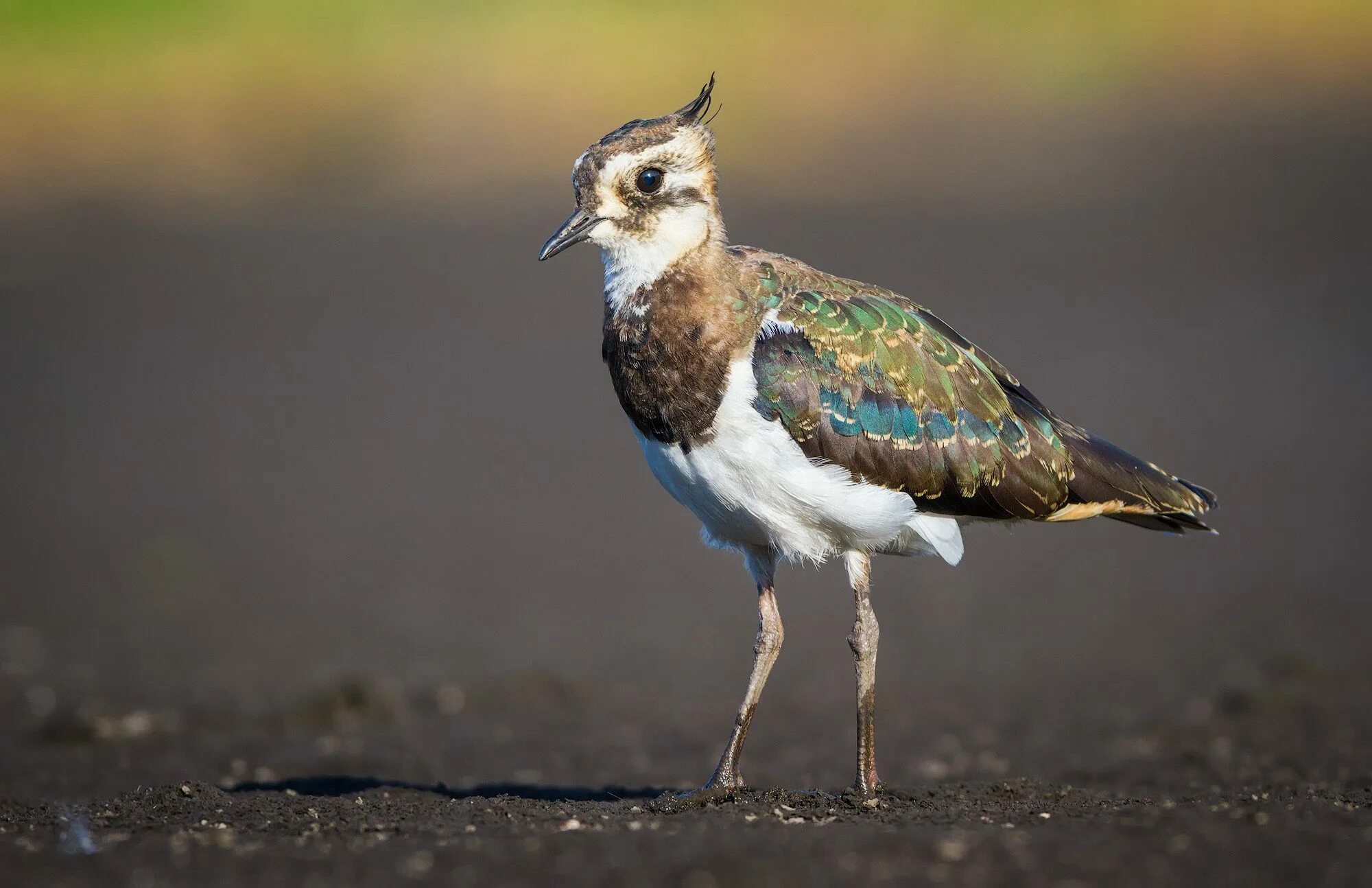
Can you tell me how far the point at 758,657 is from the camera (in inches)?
363

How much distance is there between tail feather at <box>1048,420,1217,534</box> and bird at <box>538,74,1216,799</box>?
13 centimetres

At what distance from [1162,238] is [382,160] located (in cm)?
1238

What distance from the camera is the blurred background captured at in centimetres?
1309

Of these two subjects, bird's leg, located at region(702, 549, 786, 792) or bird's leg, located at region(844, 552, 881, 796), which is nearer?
bird's leg, located at region(844, 552, 881, 796)

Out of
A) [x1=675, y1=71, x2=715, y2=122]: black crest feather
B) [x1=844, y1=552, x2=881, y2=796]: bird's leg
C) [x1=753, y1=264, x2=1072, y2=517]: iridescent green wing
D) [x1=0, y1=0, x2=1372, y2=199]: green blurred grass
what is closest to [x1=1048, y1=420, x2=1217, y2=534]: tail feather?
[x1=753, y1=264, x2=1072, y2=517]: iridescent green wing

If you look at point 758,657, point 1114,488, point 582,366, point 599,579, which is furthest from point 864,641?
point 582,366

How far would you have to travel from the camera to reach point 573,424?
19.8 m

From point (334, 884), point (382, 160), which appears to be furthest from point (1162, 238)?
point (334, 884)

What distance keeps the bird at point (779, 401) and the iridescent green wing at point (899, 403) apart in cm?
1

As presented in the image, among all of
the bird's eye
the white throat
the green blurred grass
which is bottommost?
the white throat

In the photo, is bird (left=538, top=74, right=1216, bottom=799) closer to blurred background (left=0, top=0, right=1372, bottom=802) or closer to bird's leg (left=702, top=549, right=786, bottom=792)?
bird's leg (left=702, top=549, right=786, bottom=792)

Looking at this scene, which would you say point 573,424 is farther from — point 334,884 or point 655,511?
point 334,884

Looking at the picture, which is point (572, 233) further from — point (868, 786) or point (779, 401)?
point (868, 786)

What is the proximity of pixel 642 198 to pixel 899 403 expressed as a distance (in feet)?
5.58
